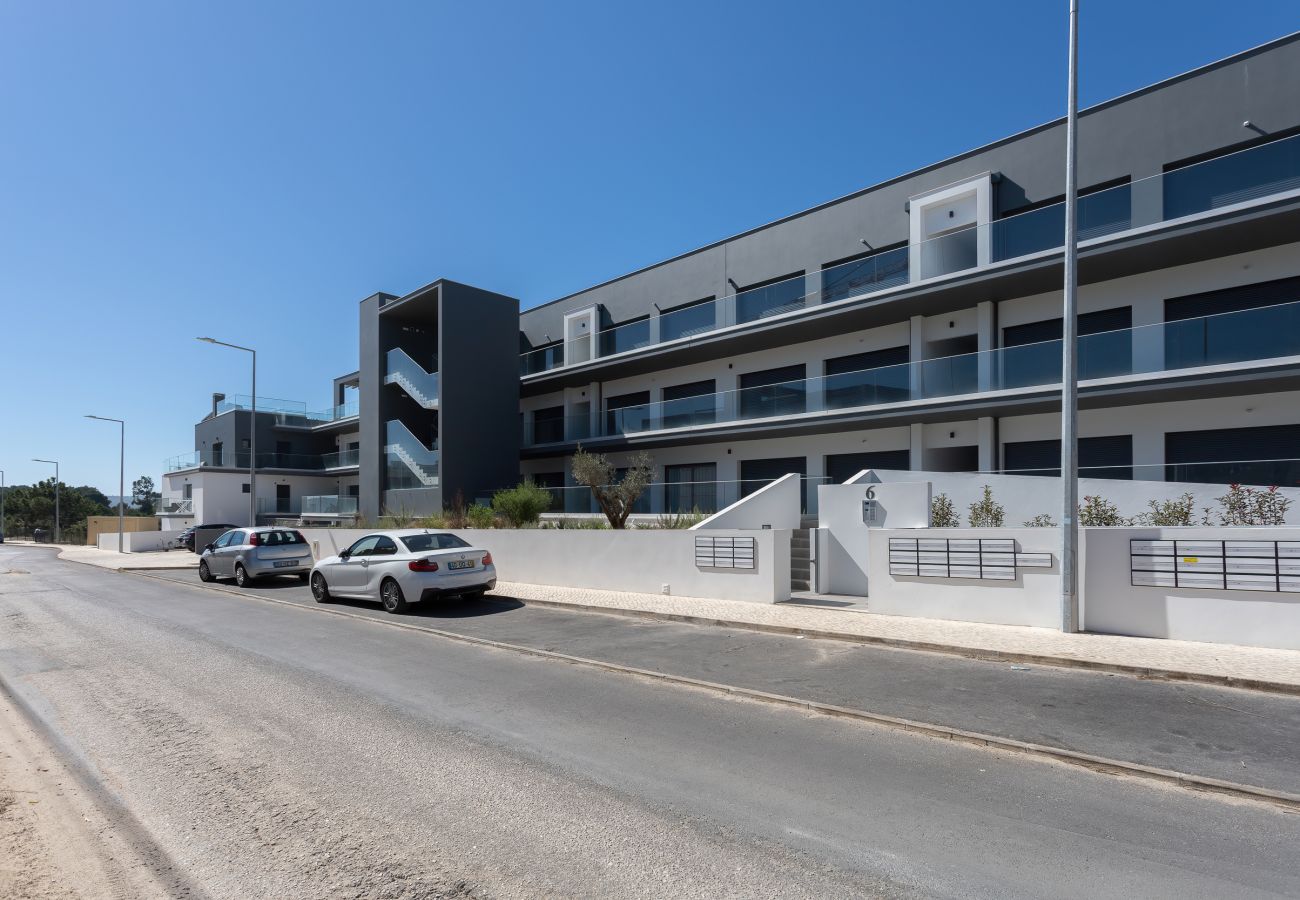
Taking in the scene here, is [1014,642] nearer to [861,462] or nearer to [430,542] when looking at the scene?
[430,542]

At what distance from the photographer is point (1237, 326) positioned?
15.3 meters

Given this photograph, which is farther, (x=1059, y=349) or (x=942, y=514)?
(x=1059, y=349)

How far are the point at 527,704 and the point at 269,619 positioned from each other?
8388 millimetres

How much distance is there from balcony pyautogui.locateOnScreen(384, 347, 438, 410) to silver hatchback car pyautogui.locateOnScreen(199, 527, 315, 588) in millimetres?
9778

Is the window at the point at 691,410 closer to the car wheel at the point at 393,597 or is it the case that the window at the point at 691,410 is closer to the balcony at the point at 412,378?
the balcony at the point at 412,378

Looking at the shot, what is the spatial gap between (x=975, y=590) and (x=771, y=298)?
15.3 metres

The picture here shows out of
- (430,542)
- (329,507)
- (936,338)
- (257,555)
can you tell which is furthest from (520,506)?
(329,507)

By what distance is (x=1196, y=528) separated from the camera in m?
9.41

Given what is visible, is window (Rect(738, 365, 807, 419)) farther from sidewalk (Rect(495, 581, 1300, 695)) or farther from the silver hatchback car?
the silver hatchback car

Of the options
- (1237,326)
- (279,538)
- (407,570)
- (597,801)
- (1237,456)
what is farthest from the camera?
(279,538)

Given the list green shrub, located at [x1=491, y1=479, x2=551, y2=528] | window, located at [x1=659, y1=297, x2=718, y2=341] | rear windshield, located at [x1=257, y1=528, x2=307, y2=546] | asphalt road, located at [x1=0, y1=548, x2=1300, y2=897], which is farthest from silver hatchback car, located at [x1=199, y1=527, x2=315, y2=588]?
window, located at [x1=659, y1=297, x2=718, y2=341]

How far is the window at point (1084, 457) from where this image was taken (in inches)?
693

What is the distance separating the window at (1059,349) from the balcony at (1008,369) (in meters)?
0.02

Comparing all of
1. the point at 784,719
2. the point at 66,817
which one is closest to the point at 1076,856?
the point at 784,719
